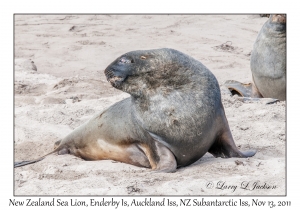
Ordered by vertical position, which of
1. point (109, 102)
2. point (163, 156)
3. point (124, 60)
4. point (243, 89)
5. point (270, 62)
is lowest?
point (163, 156)

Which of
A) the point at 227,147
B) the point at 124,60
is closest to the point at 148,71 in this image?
the point at 124,60

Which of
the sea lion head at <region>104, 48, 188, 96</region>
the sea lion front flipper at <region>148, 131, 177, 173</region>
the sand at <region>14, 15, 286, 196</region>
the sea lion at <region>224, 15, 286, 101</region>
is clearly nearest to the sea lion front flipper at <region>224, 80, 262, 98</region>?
the sea lion at <region>224, 15, 286, 101</region>

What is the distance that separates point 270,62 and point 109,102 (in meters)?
1.90

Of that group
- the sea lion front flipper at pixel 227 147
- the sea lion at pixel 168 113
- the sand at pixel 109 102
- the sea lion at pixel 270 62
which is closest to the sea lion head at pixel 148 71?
the sea lion at pixel 168 113

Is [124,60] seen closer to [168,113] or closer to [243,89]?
[168,113]

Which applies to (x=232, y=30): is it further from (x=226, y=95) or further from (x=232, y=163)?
(x=232, y=163)

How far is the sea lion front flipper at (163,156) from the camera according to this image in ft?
16.2

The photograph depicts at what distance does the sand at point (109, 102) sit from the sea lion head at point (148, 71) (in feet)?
2.14

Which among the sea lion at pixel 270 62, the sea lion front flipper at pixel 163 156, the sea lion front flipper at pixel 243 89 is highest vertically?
the sea lion at pixel 270 62

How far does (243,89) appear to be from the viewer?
310 inches

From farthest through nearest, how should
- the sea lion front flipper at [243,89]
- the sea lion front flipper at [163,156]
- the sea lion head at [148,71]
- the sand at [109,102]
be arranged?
the sea lion front flipper at [243,89] → the sea lion head at [148,71] → the sea lion front flipper at [163,156] → the sand at [109,102]

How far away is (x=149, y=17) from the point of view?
12.6 metres

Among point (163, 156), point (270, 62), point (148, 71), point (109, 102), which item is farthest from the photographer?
point (270, 62)

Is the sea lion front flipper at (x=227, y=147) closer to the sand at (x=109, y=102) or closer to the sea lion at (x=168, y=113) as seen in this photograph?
the sea lion at (x=168, y=113)
